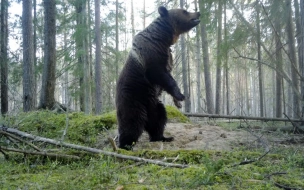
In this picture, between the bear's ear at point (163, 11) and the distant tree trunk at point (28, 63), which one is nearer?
the bear's ear at point (163, 11)

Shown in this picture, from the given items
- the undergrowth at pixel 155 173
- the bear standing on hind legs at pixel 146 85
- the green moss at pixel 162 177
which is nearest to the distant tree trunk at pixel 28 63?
the bear standing on hind legs at pixel 146 85

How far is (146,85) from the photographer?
5594 millimetres

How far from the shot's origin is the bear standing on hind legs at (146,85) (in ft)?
17.6

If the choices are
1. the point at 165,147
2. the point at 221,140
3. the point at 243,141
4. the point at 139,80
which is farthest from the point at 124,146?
the point at 243,141

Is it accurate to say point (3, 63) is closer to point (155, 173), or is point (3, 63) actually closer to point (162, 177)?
point (155, 173)

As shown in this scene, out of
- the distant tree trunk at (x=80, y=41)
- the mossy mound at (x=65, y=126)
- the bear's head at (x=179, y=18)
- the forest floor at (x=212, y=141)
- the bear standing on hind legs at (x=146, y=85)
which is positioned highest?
Result: the distant tree trunk at (x=80, y=41)

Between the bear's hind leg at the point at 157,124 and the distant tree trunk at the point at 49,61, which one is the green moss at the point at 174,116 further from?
the distant tree trunk at the point at 49,61

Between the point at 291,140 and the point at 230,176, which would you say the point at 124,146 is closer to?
the point at 230,176

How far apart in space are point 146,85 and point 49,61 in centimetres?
657

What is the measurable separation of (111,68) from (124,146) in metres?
17.6

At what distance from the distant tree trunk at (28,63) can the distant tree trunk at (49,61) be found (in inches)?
24.2

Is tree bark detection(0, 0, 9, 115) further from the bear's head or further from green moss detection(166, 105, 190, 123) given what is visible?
the bear's head

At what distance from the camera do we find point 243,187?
2.46 meters

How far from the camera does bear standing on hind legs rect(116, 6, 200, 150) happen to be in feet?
17.6
